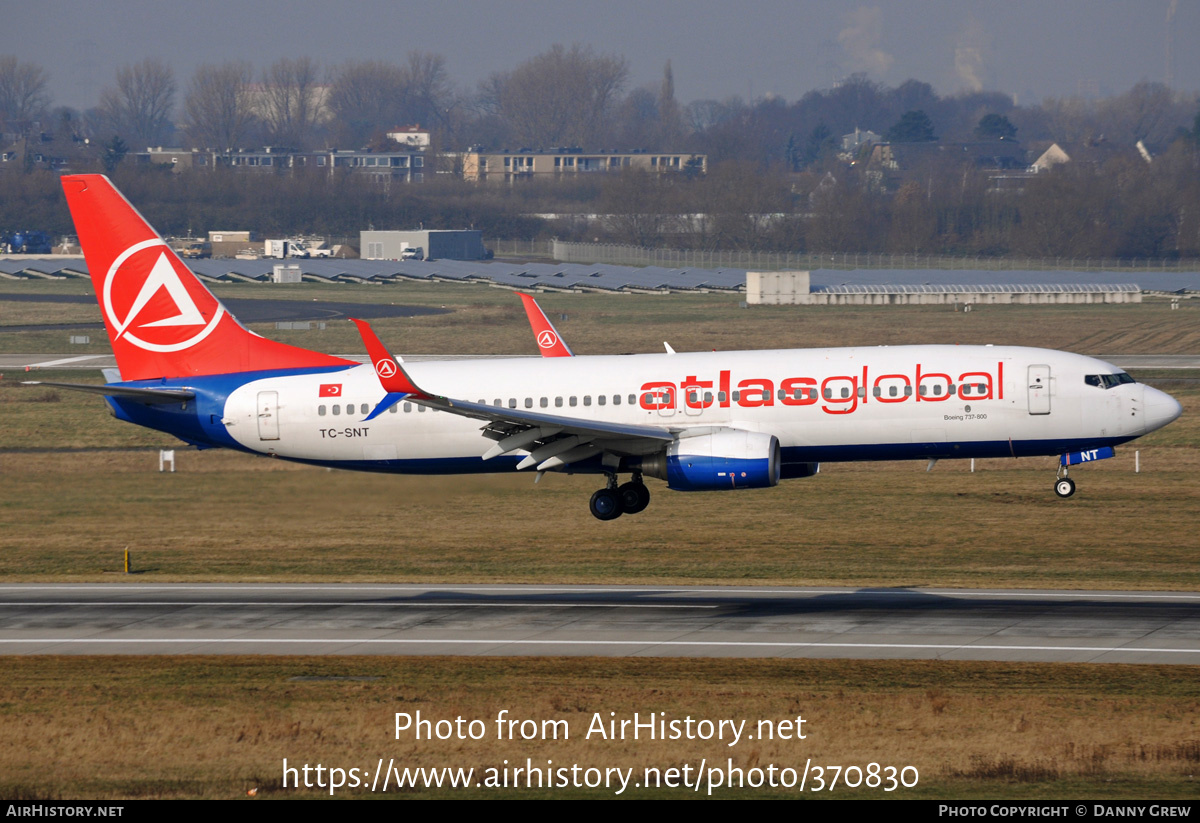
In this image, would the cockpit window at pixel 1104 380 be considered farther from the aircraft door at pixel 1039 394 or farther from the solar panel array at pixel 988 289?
the solar panel array at pixel 988 289

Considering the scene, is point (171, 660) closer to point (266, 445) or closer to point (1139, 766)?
point (266, 445)

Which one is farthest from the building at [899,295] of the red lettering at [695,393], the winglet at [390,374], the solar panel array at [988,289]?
the winglet at [390,374]

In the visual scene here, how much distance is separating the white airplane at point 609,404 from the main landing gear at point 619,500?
0.24 ft

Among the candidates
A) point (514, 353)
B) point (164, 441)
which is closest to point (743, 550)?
point (164, 441)

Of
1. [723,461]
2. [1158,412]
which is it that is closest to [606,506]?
[723,461]

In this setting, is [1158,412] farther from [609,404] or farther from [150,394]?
[150,394]

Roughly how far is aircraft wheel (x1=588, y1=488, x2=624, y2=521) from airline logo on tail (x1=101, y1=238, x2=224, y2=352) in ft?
49.9

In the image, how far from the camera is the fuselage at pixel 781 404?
4725 centimetres

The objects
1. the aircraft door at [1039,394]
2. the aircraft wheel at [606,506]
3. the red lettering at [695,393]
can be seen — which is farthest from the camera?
the aircraft wheel at [606,506]

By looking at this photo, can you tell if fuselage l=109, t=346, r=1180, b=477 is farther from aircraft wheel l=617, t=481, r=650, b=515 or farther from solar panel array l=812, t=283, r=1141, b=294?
solar panel array l=812, t=283, r=1141, b=294

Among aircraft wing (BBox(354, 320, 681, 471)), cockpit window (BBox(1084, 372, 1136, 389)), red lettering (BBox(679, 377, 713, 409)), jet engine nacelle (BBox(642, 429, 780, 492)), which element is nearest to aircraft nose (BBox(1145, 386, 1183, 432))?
cockpit window (BBox(1084, 372, 1136, 389))

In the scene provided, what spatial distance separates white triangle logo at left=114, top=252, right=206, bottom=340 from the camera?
169 ft

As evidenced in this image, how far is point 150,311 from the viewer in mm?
51500
